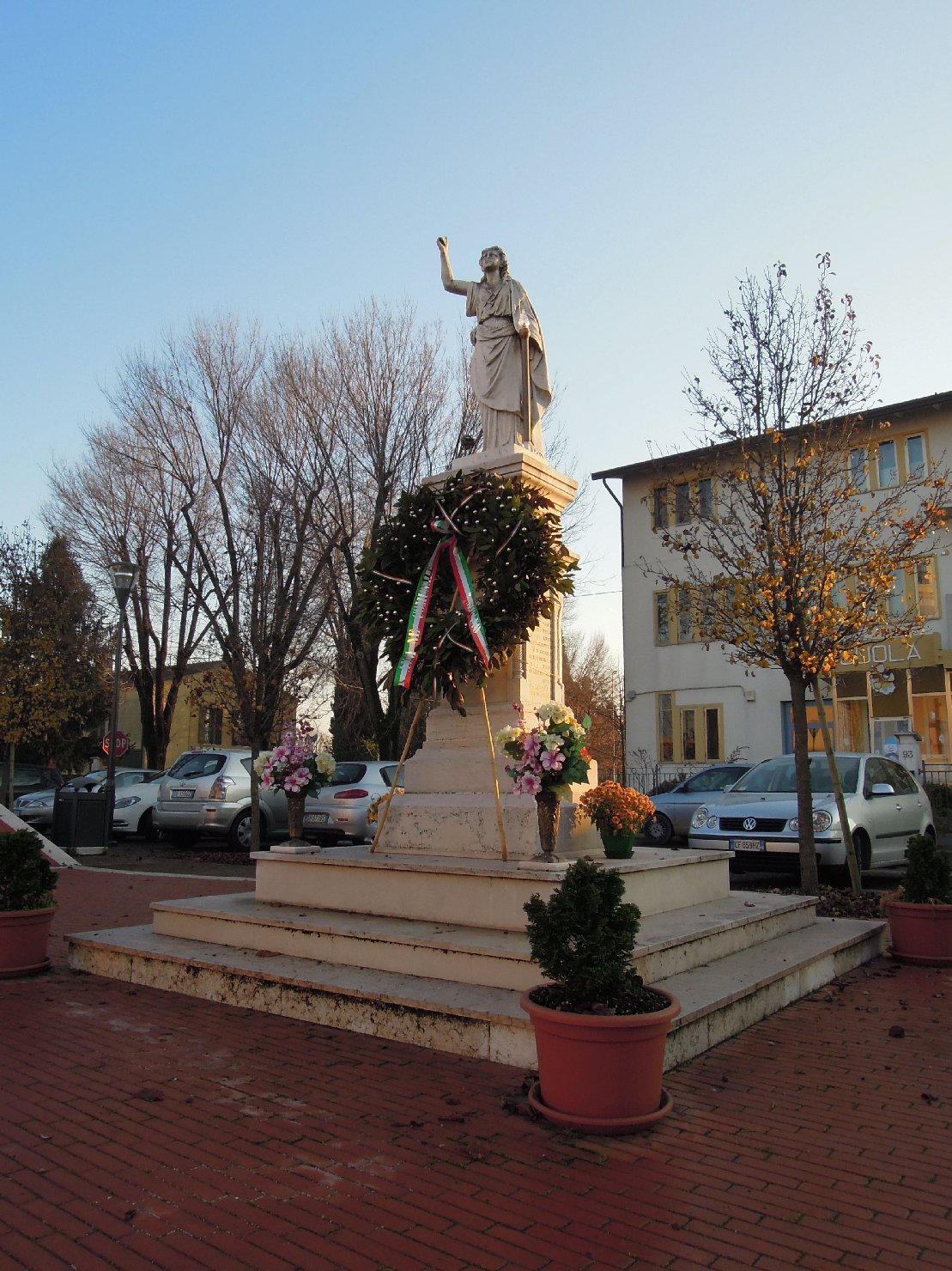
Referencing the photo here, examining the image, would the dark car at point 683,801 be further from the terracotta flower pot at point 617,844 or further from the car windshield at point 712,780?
the terracotta flower pot at point 617,844

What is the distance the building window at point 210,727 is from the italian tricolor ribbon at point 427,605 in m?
25.7

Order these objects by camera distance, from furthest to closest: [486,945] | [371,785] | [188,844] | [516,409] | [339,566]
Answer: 1. [339,566]
2. [188,844]
3. [371,785]
4. [516,409]
5. [486,945]

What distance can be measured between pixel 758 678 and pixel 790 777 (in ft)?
43.8

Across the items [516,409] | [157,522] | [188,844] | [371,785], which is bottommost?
[188,844]

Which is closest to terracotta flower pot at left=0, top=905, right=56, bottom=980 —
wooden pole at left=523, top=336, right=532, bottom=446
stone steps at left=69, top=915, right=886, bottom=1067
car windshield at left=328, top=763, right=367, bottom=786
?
stone steps at left=69, top=915, right=886, bottom=1067

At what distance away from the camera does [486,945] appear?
5.23m

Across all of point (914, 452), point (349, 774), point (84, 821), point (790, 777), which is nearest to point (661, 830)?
point (790, 777)

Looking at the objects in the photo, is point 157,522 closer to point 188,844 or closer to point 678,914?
point 188,844

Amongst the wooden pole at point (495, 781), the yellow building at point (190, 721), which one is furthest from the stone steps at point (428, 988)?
the yellow building at point (190, 721)

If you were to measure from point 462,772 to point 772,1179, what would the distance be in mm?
4178

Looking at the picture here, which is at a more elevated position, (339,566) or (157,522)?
(157,522)

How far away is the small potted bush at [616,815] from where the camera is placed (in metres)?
6.56

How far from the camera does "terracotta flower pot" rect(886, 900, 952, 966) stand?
706 centimetres

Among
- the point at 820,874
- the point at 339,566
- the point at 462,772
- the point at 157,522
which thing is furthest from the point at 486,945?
the point at 157,522
